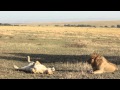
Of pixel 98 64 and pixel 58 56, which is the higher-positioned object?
pixel 98 64

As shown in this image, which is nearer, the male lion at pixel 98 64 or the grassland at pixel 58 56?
the grassland at pixel 58 56

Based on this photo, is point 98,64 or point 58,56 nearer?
point 98,64

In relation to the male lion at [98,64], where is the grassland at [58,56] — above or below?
below

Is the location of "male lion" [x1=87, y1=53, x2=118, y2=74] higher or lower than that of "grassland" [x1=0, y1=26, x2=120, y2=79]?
higher

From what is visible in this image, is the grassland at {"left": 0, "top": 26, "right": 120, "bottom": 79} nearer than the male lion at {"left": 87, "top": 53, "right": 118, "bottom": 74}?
Yes

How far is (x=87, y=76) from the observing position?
9570mm
